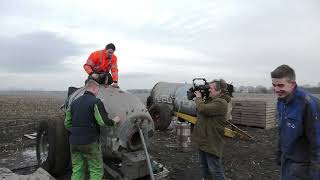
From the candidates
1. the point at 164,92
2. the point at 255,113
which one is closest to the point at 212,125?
the point at 164,92

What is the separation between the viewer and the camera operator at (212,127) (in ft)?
16.7

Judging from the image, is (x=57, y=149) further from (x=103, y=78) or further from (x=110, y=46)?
(x=110, y=46)

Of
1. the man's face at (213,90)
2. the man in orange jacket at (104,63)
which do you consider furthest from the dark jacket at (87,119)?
the man in orange jacket at (104,63)

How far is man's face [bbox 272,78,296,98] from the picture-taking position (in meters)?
3.24

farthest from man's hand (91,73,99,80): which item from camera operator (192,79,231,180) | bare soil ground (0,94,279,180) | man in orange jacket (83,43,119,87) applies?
bare soil ground (0,94,279,180)

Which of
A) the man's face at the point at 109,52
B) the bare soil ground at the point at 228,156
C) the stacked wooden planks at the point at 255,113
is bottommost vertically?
the bare soil ground at the point at 228,156

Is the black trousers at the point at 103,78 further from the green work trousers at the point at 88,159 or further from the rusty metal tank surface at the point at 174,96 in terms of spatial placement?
the rusty metal tank surface at the point at 174,96

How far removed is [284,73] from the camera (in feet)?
10.6

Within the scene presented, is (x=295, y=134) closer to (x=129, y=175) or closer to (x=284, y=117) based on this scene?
(x=284, y=117)

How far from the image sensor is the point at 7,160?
747cm

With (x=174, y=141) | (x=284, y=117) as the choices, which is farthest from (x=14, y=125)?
(x=284, y=117)

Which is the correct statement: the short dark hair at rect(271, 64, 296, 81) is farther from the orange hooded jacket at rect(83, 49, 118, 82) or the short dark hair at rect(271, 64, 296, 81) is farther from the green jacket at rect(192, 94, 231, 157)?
the orange hooded jacket at rect(83, 49, 118, 82)

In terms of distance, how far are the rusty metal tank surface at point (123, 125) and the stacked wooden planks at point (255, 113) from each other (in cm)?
762

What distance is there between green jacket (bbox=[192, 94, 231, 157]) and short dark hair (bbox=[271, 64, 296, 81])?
1.88 m
